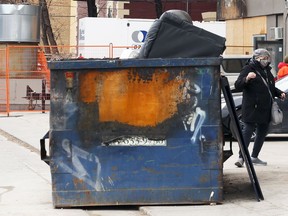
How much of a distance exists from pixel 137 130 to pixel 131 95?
0.39 m

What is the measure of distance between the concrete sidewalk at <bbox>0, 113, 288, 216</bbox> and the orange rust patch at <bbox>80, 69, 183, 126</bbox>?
3.40 feet

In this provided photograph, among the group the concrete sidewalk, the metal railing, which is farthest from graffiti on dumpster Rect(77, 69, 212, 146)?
the metal railing

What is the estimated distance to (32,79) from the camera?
90.1 feet

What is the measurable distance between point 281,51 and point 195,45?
20586 mm

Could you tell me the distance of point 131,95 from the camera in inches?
364

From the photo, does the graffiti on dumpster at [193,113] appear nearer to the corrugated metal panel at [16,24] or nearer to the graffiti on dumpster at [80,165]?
the graffiti on dumpster at [80,165]

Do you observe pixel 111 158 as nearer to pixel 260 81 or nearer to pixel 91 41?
pixel 260 81

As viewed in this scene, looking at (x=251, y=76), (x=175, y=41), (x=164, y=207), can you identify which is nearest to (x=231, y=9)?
(x=251, y=76)

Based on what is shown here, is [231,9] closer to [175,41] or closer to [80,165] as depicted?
[175,41]

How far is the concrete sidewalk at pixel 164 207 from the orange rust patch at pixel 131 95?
3.40ft

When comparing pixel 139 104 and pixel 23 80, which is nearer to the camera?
pixel 139 104

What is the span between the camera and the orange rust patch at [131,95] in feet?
30.3

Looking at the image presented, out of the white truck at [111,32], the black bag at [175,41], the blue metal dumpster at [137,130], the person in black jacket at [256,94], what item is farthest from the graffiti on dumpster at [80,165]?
the white truck at [111,32]

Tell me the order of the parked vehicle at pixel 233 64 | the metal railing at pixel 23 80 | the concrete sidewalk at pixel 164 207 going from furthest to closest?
the metal railing at pixel 23 80 < the parked vehicle at pixel 233 64 < the concrete sidewalk at pixel 164 207
